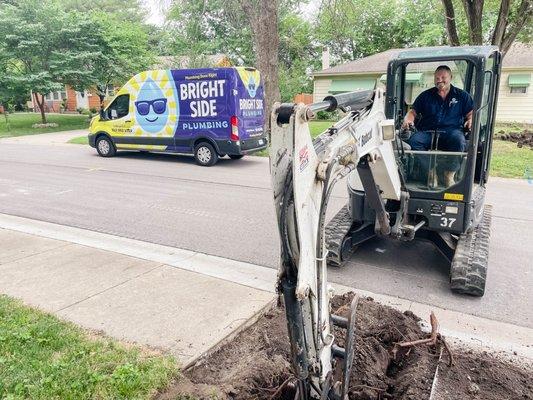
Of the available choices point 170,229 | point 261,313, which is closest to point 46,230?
point 170,229

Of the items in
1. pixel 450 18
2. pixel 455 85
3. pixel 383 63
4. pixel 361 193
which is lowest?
pixel 361 193

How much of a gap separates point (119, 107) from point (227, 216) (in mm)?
8549

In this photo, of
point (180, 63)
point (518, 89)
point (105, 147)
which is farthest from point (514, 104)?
point (105, 147)

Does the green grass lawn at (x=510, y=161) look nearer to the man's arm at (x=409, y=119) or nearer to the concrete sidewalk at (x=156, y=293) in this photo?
the man's arm at (x=409, y=119)

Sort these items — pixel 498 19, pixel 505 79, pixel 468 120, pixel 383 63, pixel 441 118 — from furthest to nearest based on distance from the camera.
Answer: pixel 383 63 < pixel 505 79 < pixel 498 19 < pixel 441 118 < pixel 468 120

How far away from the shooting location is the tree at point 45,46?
2273 centimetres

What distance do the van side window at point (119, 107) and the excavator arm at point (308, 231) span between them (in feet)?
41.1

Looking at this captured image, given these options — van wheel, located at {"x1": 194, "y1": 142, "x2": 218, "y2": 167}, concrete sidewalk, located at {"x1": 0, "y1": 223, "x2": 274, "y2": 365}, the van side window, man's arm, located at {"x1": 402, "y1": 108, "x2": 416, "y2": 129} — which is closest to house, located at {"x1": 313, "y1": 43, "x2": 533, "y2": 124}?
van wheel, located at {"x1": 194, "y1": 142, "x2": 218, "y2": 167}

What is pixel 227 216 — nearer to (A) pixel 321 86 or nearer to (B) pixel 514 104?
(B) pixel 514 104

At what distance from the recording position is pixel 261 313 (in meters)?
4.19

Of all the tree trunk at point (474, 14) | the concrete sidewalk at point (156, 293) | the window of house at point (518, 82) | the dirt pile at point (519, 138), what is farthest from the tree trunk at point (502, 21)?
the window of house at point (518, 82)

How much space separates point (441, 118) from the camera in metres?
5.16

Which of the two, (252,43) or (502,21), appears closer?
(502,21)

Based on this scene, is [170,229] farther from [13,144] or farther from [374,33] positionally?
[374,33]
